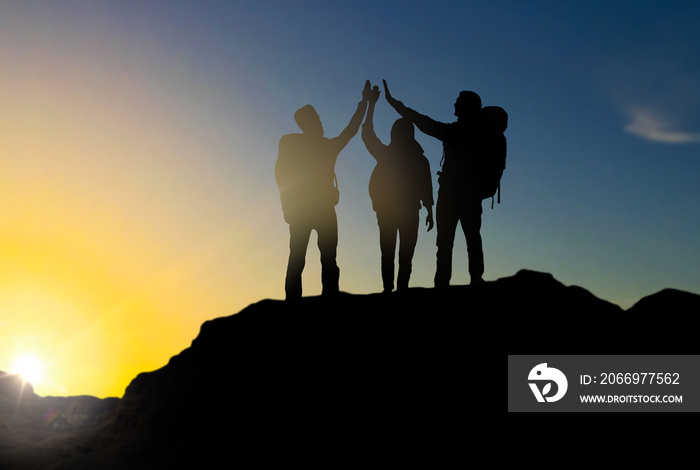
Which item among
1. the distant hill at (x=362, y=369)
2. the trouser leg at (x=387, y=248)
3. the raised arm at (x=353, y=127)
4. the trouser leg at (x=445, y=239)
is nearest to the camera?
the distant hill at (x=362, y=369)

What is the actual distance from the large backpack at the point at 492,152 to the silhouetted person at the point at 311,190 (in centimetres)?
256

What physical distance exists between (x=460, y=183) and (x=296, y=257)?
3.64 m

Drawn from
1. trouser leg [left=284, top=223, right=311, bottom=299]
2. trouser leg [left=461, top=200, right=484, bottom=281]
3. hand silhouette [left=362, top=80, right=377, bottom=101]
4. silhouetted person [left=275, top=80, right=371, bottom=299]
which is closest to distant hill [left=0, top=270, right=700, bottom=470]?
trouser leg [left=284, top=223, right=311, bottom=299]

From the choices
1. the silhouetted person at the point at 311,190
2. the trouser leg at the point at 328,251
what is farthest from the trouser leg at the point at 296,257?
the trouser leg at the point at 328,251

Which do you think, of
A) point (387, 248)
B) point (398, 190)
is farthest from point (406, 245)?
point (398, 190)

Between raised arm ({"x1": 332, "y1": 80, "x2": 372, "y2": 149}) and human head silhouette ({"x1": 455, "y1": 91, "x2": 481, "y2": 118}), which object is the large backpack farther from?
raised arm ({"x1": 332, "y1": 80, "x2": 372, "y2": 149})

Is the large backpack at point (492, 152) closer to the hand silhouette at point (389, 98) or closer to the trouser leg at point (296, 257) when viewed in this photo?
the hand silhouette at point (389, 98)

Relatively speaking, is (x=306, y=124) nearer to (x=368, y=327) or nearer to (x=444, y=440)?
(x=368, y=327)

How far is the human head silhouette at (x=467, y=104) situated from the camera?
11.8m

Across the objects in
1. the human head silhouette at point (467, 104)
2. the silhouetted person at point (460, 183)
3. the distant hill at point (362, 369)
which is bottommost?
the distant hill at point (362, 369)

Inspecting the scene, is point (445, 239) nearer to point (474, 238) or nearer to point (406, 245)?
point (474, 238)

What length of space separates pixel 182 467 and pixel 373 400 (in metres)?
3.37

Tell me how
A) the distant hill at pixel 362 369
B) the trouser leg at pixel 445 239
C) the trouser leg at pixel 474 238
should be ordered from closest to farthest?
the distant hill at pixel 362 369, the trouser leg at pixel 474 238, the trouser leg at pixel 445 239

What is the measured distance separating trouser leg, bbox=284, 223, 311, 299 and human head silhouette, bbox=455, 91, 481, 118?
391 centimetres
